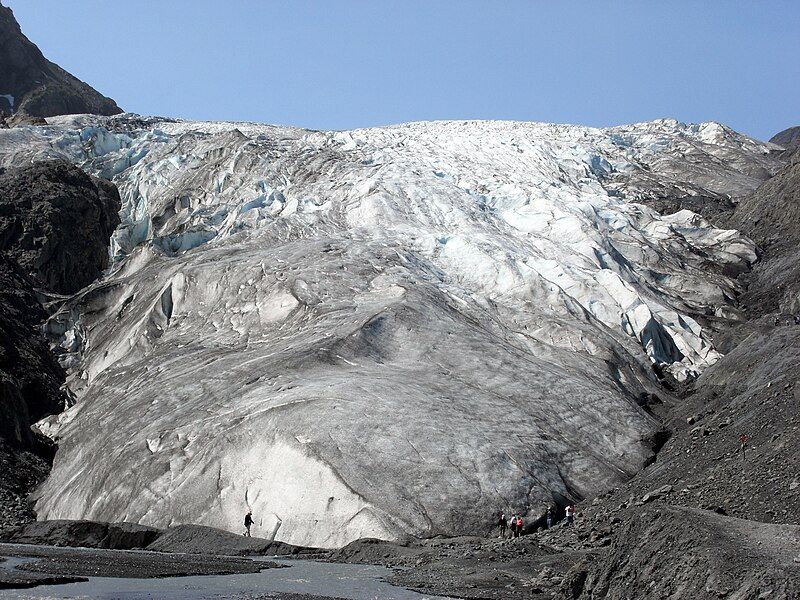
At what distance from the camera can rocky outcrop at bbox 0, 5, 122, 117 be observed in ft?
270

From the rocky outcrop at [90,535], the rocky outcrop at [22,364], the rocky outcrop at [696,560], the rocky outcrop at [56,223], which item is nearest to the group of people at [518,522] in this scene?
the rocky outcrop at [90,535]

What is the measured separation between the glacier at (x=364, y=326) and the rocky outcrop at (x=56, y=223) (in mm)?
1421

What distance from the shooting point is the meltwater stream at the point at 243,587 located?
15.6 metres

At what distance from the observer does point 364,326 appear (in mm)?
35750

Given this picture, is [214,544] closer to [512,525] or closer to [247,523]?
[247,523]

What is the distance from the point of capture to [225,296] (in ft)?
132

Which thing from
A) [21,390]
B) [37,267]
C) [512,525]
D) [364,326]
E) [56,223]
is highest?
[56,223]

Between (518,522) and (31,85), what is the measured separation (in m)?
75.9

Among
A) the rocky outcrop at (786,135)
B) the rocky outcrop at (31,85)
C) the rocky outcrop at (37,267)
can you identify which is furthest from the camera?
the rocky outcrop at (786,135)

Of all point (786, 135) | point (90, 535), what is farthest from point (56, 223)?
point (786, 135)

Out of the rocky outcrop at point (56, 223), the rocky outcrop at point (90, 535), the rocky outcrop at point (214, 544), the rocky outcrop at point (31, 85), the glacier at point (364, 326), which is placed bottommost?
the rocky outcrop at point (214, 544)

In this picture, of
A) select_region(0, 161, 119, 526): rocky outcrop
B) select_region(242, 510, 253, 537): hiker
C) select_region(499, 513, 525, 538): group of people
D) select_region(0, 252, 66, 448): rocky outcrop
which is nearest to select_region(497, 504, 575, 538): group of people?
select_region(499, 513, 525, 538): group of people

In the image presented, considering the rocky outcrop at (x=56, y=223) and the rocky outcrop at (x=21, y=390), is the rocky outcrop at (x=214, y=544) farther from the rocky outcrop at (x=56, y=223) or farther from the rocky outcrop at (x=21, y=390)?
the rocky outcrop at (x=56, y=223)

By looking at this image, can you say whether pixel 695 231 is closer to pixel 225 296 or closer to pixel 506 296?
pixel 506 296
